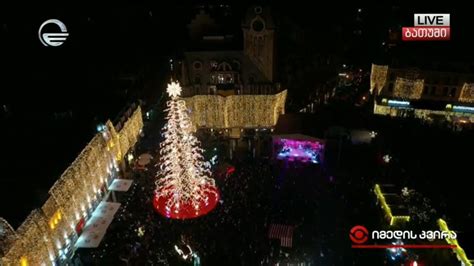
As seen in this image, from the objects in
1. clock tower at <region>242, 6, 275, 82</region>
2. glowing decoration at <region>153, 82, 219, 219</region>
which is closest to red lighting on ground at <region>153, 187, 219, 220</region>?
glowing decoration at <region>153, 82, 219, 219</region>

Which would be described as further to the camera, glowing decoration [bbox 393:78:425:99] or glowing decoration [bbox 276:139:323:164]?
glowing decoration [bbox 393:78:425:99]

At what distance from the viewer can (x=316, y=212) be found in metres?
31.3

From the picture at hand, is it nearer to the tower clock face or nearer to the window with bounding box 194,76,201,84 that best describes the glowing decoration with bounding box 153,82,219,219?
the window with bounding box 194,76,201,84

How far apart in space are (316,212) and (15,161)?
2156cm

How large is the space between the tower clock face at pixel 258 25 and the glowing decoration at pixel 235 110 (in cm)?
637

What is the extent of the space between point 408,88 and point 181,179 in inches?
1023

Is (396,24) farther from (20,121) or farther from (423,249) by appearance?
(20,121)

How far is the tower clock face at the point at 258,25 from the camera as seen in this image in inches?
1468

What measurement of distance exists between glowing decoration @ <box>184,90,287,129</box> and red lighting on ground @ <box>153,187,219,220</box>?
Answer: 10.2m

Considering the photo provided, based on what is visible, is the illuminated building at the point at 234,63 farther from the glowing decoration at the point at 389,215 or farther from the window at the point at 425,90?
the window at the point at 425,90

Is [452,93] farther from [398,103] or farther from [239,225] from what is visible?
[239,225]

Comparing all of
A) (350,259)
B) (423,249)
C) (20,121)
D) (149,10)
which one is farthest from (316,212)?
(149,10)

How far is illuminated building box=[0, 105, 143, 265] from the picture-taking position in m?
21.0

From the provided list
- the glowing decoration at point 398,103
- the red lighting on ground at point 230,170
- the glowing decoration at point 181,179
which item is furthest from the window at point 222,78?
the glowing decoration at point 398,103
